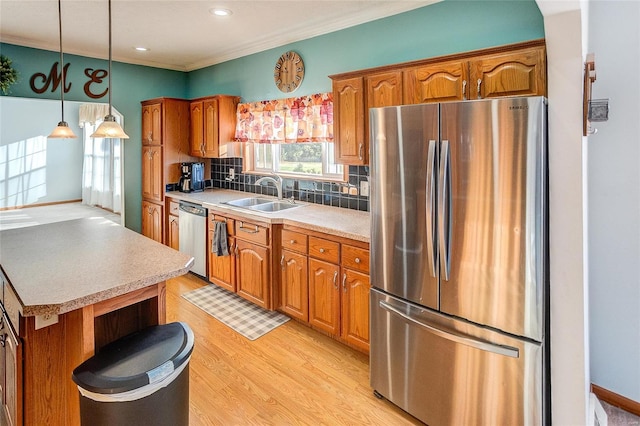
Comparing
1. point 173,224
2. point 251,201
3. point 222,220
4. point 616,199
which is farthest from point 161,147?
point 616,199

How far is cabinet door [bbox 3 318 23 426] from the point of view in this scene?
1545 mm

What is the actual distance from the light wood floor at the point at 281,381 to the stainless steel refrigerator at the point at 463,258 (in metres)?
0.27

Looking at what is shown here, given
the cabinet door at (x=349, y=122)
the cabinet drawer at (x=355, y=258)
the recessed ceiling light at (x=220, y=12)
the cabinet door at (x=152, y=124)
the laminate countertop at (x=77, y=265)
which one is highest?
the recessed ceiling light at (x=220, y=12)

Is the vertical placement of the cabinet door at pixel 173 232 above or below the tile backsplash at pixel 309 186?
below

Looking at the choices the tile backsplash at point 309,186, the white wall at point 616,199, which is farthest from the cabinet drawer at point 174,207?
the white wall at point 616,199

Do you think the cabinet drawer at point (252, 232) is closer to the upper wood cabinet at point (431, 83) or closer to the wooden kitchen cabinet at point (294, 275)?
the wooden kitchen cabinet at point (294, 275)

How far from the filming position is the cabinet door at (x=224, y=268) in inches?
140

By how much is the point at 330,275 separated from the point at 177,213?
242 centimetres

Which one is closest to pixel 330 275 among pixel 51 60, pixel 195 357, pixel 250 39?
pixel 195 357

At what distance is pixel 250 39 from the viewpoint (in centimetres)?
389

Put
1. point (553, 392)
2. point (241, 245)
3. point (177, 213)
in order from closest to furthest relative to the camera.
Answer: point (553, 392) → point (241, 245) → point (177, 213)

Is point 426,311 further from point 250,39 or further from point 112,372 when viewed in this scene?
point 250,39

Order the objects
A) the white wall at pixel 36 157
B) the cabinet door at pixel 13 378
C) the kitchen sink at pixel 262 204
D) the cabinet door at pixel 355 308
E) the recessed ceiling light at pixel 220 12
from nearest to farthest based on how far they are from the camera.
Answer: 1. the cabinet door at pixel 13 378
2. the cabinet door at pixel 355 308
3. the recessed ceiling light at pixel 220 12
4. the kitchen sink at pixel 262 204
5. the white wall at pixel 36 157

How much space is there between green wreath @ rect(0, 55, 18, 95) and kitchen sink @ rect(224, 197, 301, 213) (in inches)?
99.7
